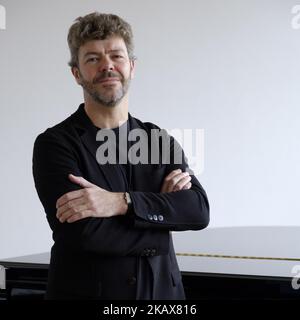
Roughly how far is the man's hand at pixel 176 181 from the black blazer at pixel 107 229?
0.04 meters

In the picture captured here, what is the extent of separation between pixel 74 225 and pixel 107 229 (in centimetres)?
10

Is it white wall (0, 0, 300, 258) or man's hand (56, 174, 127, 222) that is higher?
white wall (0, 0, 300, 258)

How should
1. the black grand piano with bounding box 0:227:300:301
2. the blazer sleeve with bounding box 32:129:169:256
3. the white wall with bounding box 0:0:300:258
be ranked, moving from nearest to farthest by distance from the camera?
the blazer sleeve with bounding box 32:129:169:256 < the black grand piano with bounding box 0:227:300:301 < the white wall with bounding box 0:0:300:258

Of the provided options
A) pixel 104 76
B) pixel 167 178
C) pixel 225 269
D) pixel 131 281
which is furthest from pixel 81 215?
pixel 225 269

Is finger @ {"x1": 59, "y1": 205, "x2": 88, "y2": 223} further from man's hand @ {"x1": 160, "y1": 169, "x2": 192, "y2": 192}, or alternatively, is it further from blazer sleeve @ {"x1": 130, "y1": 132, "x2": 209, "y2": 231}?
man's hand @ {"x1": 160, "y1": 169, "x2": 192, "y2": 192}

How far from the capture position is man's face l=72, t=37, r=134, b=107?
174 centimetres

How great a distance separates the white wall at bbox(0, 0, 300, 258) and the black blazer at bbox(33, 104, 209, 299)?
2.42 metres

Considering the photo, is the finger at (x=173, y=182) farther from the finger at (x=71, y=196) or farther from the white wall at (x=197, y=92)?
the white wall at (x=197, y=92)

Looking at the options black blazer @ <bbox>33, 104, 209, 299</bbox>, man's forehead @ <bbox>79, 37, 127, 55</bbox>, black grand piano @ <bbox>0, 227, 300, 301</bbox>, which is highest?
man's forehead @ <bbox>79, 37, 127, 55</bbox>

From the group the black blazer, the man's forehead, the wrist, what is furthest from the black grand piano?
the man's forehead

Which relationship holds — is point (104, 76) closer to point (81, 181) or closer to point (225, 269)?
point (81, 181)

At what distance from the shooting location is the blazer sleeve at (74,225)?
1570 mm
